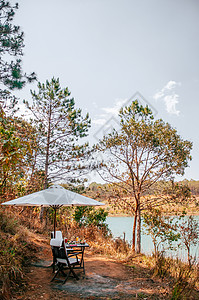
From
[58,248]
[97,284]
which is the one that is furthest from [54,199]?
[97,284]

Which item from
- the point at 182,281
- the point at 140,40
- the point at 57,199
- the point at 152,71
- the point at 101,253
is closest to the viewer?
the point at 182,281

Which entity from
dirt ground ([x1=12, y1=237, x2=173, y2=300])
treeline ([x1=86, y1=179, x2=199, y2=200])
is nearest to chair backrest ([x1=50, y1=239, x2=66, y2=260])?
dirt ground ([x1=12, y1=237, x2=173, y2=300])

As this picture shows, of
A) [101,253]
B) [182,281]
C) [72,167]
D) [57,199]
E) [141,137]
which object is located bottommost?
[101,253]

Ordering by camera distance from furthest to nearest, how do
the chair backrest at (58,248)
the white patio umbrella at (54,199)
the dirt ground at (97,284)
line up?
the white patio umbrella at (54,199) < the chair backrest at (58,248) < the dirt ground at (97,284)

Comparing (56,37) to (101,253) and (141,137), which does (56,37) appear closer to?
(141,137)

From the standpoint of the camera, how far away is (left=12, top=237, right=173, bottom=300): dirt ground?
12.9 feet

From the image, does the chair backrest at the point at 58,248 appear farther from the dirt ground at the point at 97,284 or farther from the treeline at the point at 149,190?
the treeline at the point at 149,190

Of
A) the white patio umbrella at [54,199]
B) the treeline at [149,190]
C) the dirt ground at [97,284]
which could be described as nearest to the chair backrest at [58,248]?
the dirt ground at [97,284]

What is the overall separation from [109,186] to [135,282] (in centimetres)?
472

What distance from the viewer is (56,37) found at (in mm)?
6777

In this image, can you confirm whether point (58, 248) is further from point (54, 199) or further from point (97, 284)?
point (54, 199)

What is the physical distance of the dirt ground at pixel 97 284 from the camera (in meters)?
3.93

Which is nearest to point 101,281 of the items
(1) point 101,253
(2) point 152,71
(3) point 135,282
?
(3) point 135,282

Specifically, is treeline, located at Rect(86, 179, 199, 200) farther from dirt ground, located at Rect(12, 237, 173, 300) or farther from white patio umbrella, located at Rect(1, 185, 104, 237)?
white patio umbrella, located at Rect(1, 185, 104, 237)
